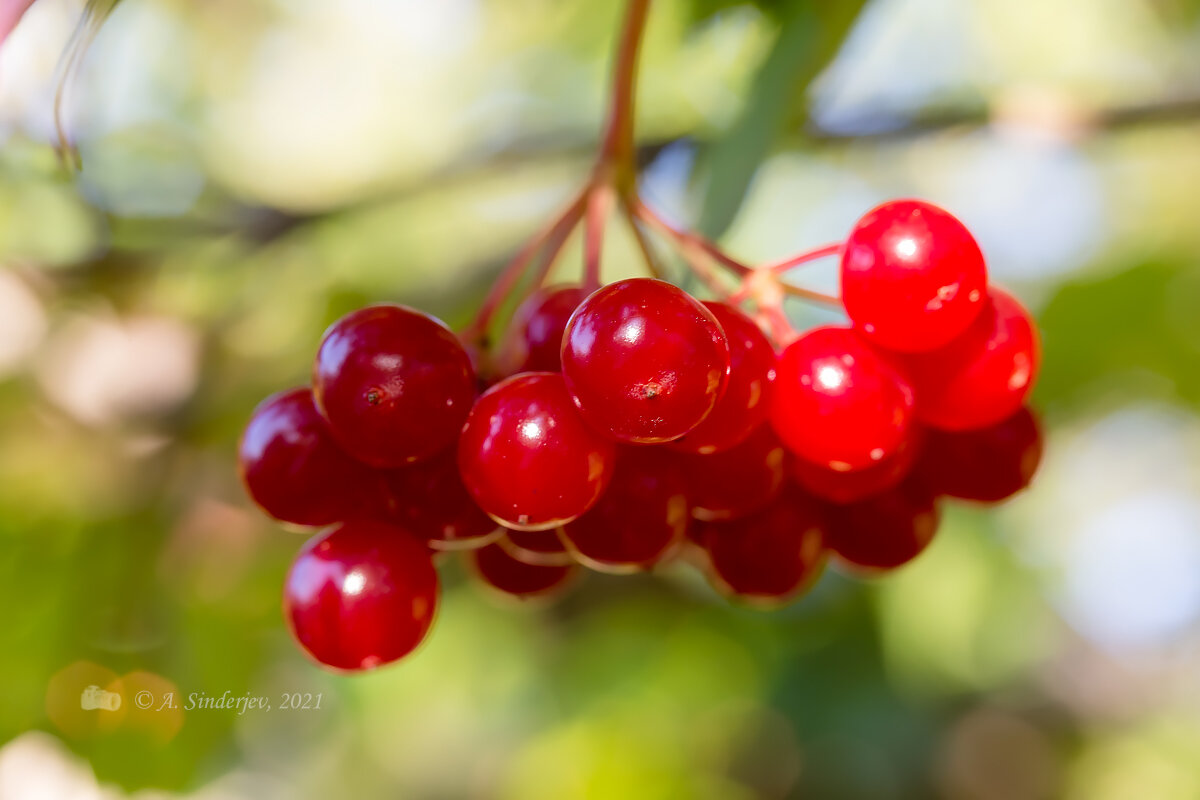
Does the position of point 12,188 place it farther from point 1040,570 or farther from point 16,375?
point 1040,570

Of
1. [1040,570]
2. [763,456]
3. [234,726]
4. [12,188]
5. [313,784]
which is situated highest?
[763,456]

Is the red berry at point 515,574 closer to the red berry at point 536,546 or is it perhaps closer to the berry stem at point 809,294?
the red berry at point 536,546

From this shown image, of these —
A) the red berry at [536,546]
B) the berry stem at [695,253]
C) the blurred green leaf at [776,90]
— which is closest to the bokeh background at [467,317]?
the blurred green leaf at [776,90]

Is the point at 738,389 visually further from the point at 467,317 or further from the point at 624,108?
the point at 467,317

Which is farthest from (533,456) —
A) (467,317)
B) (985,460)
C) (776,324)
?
(467,317)

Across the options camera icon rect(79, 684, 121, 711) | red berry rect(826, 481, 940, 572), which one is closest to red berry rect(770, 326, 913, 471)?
red berry rect(826, 481, 940, 572)

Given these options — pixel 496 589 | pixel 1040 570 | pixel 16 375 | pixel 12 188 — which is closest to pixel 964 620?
pixel 1040 570

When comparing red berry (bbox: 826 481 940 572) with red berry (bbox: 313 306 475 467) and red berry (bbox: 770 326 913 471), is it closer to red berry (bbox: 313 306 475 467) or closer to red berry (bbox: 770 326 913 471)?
red berry (bbox: 770 326 913 471)
